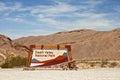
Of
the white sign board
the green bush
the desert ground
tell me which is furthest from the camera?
the green bush

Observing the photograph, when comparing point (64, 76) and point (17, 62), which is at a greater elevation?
point (17, 62)

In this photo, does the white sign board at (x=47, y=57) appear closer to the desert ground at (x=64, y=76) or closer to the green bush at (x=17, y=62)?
the desert ground at (x=64, y=76)


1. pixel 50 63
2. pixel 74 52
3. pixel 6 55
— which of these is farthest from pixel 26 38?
pixel 50 63

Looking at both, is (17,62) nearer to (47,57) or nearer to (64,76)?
(47,57)

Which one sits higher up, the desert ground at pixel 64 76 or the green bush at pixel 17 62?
the green bush at pixel 17 62

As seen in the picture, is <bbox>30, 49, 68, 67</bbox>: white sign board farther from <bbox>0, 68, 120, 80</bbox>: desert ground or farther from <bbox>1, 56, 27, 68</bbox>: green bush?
<bbox>1, 56, 27, 68</bbox>: green bush

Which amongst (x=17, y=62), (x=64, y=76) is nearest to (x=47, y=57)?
(x=64, y=76)

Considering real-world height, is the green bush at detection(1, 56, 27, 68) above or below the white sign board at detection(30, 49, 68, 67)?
above

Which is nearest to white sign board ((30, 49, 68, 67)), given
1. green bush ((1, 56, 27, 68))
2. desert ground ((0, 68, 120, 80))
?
desert ground ((0, 68, 120, 80))

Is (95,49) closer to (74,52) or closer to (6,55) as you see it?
(74,52)

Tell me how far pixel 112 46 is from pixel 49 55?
87.6 m

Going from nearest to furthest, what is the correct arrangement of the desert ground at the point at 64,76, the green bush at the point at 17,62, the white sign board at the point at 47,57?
the desert ground at the point at 64,76 → the white sign board at the point at 47,57 → the green bush at the point at 17,62

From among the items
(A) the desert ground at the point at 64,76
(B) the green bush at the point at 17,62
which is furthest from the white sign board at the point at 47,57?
(B) the green bush at the point at 17,62

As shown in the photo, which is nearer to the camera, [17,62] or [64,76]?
[64,76]
